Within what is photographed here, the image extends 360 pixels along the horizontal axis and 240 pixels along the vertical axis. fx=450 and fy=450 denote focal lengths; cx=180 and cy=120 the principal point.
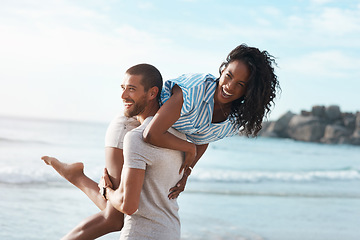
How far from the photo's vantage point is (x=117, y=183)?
8.43ft

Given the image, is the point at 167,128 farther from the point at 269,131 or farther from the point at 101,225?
the point at 269,131

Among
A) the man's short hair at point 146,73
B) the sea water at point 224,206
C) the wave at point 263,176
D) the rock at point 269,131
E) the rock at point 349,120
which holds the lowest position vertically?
the sea water at point 224,206

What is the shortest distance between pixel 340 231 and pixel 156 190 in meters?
3.94

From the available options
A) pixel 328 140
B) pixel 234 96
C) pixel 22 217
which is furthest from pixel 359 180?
pixel 328 140

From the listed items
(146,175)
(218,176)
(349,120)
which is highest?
(349,120)

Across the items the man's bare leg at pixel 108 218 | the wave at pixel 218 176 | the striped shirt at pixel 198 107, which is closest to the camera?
the striped shirt at pixel 198 107

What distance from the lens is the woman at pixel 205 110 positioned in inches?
87.0

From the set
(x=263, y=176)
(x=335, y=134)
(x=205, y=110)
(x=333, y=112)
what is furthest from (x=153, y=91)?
(x=333, y=112)

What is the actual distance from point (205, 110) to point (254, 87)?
29cm

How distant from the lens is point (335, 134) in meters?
35.8

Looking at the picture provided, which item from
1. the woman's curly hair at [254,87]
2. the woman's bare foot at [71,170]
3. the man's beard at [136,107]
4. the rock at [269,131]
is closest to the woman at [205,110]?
the woman's curly hair at [254,87]

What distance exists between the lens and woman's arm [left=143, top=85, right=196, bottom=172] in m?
2.04

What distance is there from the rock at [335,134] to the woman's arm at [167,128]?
114 ft

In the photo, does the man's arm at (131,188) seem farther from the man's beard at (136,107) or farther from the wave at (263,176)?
the wave at (263,176)
